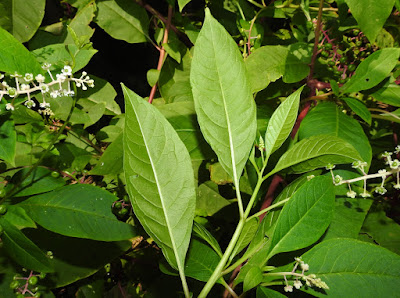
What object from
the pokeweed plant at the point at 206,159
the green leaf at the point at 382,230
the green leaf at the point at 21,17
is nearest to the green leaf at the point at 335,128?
the pokeweed plant at the point at 206,159

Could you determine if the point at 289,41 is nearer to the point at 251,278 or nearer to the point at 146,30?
the point at 146,30

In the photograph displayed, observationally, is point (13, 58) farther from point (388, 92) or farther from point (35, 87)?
point (388, 92)

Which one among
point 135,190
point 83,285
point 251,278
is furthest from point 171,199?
point 83,285

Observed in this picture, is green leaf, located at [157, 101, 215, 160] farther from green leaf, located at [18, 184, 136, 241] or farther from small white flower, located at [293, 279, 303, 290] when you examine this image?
small white flower, located at [293, 279, 303, 290]

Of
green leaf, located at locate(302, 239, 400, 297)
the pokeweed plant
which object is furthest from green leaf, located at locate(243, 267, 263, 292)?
green leaf, located at locate(302, 239, 400, 297)

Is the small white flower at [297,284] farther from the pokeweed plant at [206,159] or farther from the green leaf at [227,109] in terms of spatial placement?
the green leaf at [227,109]
